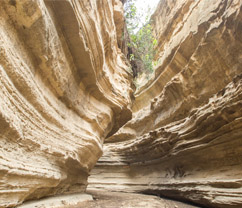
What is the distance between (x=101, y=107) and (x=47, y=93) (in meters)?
2.22

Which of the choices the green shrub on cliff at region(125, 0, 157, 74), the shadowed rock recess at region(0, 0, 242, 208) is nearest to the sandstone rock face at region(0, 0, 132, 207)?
the shadowed rock recess at region(0, 0, 242, 208)

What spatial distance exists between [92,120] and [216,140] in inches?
135

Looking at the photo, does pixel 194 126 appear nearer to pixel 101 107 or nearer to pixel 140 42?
pixel 101 107

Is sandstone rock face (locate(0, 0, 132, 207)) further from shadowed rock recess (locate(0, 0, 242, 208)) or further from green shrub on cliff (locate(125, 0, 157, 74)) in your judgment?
green shrub on cliff (locate(125, 0, 157, 74))

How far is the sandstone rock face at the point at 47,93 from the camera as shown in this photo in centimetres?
218

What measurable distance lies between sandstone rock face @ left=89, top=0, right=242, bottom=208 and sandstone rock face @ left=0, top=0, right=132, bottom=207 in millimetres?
2814

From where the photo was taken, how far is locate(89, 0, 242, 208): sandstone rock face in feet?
12.9

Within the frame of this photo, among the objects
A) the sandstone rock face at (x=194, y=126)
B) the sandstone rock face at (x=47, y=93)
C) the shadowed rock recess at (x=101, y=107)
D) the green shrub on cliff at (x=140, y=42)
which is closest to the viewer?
the sandstone rock face at (x=47, y=93)

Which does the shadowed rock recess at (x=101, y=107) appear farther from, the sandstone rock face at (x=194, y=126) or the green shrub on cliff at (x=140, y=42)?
the green shrub on cliff at (x=140, y=42)

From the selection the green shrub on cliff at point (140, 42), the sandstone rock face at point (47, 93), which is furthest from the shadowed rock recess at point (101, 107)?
the green shrub on cliff at point (140, 42)

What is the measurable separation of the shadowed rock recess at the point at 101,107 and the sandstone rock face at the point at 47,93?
0.06 feet

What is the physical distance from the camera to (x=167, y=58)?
28.4 ft

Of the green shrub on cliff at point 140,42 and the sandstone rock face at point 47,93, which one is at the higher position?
the green shrub on cliff at point 140,42

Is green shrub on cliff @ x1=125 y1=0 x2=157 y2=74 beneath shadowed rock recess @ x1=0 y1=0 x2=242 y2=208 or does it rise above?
above
